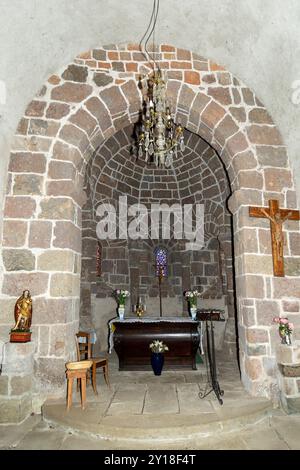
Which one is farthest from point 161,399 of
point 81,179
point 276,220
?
point 81,179

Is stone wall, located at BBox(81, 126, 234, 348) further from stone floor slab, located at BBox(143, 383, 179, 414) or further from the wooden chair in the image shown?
stone floor slab, located at BBox(143, 383, 179, 414)

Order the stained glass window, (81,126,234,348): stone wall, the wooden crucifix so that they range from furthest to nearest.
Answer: the stained glass window < (81,126,234,348): stone wall < the wooden crucifix

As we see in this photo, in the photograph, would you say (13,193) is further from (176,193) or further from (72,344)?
(176,193)

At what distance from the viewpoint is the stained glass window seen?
9.44 meters

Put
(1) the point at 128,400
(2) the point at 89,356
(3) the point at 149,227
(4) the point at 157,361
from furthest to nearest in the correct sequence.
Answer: (3) the point at 149,227
(4) the point at 157,361
(2) the point at 89,356
(1) the point at 128,400

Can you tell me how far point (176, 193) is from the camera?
9.40 m

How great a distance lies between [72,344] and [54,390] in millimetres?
629

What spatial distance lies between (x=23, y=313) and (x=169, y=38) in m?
4.73

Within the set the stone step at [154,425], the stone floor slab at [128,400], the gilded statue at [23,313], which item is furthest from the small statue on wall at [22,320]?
the stone floor slab at [128,400]

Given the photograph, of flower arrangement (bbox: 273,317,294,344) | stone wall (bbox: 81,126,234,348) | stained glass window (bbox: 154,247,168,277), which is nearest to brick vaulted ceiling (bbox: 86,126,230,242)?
stone wall (bbox: 81,126,234,348)

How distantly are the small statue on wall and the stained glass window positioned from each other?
5756 millimetres

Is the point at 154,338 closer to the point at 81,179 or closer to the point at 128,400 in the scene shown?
the point at 128,400

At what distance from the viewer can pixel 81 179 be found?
193 inches
